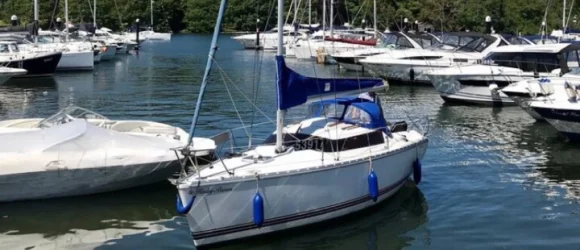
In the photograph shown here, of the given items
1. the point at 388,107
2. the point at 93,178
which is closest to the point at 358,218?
the point at 93,178

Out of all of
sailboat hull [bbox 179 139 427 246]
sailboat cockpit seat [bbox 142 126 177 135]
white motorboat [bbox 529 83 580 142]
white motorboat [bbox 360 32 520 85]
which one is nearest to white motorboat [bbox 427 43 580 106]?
white motorboat [bbox 360 32 520 85]

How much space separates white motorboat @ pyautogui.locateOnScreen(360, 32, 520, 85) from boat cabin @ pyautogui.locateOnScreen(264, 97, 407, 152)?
25.0m

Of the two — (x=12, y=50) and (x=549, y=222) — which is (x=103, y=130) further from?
(x=12, y=50)

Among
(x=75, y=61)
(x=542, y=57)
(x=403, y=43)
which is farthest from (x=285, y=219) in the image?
(x=75, y=61)

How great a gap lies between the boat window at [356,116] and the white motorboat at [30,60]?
104ft

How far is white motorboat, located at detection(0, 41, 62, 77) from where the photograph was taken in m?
46.4

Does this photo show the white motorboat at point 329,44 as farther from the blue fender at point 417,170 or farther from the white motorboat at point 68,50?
the blue fender at point 417,170

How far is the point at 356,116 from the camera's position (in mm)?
18812

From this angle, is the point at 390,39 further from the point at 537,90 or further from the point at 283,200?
the point at 283,200

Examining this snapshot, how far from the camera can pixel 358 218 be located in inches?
672

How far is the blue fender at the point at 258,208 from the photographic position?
14766 mm

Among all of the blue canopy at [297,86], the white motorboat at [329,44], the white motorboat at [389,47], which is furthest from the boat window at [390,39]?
the blue canopy at [297,86]

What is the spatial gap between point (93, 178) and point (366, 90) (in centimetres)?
659

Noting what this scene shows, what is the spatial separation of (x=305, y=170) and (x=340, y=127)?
3027mm
